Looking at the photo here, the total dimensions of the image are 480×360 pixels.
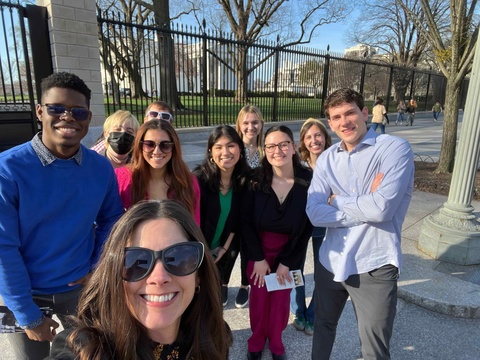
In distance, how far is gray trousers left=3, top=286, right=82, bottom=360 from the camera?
5.74 ft

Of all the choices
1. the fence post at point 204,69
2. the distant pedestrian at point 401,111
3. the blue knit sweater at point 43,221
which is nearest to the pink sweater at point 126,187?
the blue knit sweater at point 43,221

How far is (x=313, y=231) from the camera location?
2877 millimetres

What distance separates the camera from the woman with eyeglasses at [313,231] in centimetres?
288

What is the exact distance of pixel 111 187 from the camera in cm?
193

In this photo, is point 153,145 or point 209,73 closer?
point 153,145

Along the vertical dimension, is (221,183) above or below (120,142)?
below

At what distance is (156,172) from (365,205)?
1.48 metres

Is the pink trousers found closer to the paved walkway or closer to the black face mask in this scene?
the paved walkway

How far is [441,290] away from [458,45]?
5.09 metres

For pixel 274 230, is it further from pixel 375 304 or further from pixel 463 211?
pixel 463 211

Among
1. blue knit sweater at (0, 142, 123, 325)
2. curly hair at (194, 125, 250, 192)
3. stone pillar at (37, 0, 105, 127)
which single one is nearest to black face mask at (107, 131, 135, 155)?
curly hair at (194, 125, 250, 192)

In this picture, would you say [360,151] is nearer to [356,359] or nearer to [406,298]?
[356,359]

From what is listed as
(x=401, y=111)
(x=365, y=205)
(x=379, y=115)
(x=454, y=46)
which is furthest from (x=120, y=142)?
(x=401, y=111)

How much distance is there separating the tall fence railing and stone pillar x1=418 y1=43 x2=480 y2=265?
6.25m
